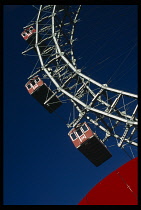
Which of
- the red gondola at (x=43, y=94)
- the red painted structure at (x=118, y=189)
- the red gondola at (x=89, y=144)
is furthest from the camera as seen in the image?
the red gondola at (x=43, y=94)

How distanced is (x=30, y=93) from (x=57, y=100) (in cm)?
288

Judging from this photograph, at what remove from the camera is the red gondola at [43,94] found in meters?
22.0

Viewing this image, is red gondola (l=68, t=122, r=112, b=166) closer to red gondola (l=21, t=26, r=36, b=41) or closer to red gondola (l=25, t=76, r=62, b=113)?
red gondola (l=25, t=76, r=62, b=113)

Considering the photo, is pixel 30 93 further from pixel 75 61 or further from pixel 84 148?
pixel 84 148

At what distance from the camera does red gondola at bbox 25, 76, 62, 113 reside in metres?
22.0

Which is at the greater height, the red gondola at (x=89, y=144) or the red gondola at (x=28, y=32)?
the red gondola at (x=28, y=32)

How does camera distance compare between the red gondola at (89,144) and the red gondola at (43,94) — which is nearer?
the red gondola at (89,144)

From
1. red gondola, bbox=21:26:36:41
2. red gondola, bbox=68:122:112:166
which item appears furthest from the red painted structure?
red gondola, bbox=21:26:36:41

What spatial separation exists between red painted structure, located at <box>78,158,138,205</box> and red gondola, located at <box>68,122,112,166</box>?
7000 millimetres

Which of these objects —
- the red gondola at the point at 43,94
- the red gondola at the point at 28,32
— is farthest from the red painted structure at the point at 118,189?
the red gondola at the point at 28,32

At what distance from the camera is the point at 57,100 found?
2195cm

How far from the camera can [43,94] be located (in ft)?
73.5

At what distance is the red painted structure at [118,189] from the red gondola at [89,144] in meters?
7.00

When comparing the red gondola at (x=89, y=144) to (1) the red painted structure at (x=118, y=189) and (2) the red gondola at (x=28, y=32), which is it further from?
(2) the red gondola at (x=28, y=32)
